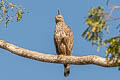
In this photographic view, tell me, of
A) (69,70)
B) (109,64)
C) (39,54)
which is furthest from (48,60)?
(69,70)

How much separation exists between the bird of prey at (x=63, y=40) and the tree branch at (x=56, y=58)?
6.51 feet

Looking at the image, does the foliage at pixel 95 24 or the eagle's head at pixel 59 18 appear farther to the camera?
the eagle's head at pixel 59 18

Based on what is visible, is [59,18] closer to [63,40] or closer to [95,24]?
[63,40]

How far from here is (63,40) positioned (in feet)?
33.8

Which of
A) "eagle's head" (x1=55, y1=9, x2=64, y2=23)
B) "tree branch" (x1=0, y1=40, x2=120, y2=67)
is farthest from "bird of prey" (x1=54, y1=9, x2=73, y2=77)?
"tree branch" (x1=0, y1=40, x2=120, y2=67)

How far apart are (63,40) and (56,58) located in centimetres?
232

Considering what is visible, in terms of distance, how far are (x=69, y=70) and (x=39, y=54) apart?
232 centimetres

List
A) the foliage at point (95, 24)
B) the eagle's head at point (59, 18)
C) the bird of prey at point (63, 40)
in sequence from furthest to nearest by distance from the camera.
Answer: the eagle's head at point (59, 18) → the bird of prey at point (63, 40) → the foliage at point (95, 24)

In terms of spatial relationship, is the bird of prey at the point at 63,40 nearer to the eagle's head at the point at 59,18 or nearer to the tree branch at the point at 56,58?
the eagle's head at the point at 59,18

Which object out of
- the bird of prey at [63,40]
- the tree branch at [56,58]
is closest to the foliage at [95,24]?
the tree branch at [56,58]

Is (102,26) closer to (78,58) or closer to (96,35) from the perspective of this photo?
(96,35)

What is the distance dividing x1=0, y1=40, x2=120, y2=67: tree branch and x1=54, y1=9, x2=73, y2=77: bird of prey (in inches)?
78.2

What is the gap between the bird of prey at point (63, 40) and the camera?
10199mm

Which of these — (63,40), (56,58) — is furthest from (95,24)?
(63,40)
